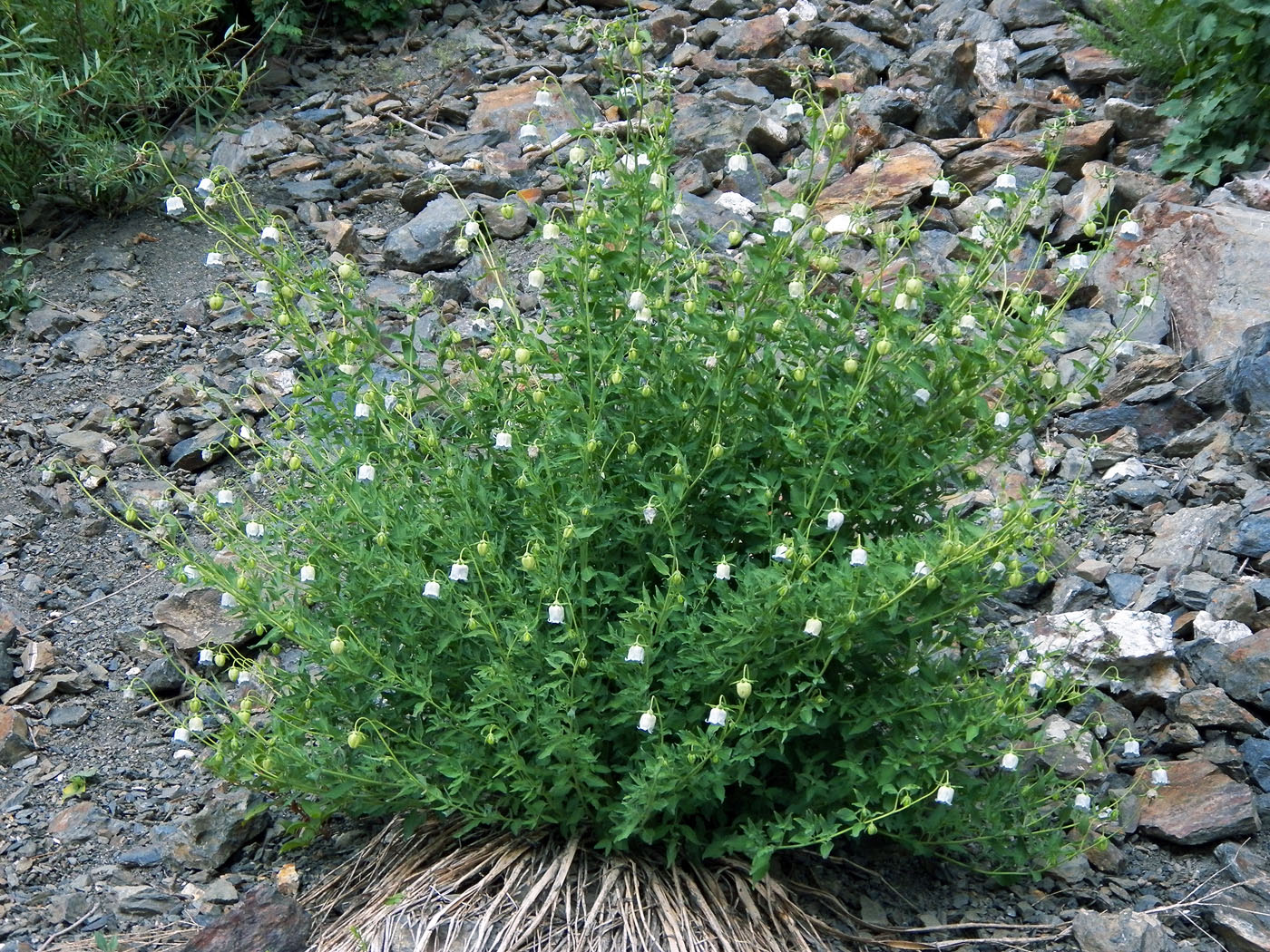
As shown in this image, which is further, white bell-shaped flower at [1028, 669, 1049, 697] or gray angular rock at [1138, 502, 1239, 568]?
gray angular rock at [1138, 502, 1239, 568]

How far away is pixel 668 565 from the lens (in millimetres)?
3100

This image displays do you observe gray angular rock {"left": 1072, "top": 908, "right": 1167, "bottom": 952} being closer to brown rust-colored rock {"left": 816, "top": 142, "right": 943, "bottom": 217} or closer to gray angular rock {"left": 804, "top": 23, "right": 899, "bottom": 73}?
brown rust-colored rock {"left": 816, "top": 142, "right": 943, "bottom": 217}

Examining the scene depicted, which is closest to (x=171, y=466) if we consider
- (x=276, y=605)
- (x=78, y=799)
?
(x=78, y=799)

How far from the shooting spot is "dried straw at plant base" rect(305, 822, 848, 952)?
3.04m

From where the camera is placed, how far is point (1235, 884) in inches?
130

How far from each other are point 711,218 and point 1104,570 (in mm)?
2282

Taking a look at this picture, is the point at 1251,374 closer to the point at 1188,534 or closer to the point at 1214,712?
the point at 1188,534

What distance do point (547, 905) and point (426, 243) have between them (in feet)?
11.2

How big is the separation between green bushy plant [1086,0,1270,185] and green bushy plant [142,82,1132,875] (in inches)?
124

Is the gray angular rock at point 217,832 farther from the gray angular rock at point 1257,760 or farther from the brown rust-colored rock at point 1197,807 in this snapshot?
the gray angular rock at point 1257,760

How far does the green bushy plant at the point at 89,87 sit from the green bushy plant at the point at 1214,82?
439 cm

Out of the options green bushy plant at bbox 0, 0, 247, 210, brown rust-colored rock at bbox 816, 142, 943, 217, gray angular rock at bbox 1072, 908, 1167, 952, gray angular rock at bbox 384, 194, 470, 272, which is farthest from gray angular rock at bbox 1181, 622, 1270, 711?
green bushy plant at bbox 0, 0, 247, 210

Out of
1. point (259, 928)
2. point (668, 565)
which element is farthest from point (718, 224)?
point (259, 928)

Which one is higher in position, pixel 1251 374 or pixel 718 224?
pixel 1251 374
